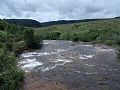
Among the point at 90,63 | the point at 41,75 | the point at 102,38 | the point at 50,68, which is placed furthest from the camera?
the point at 102,38

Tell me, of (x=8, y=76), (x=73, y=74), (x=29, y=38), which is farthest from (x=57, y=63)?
(x=29, y=38)

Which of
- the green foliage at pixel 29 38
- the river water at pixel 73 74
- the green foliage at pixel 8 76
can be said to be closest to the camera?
the green foliage at pixel 8 76

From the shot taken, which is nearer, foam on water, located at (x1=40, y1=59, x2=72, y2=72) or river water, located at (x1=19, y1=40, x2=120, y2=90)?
river water, located at (x1=19, y1=40, x2=120, y2=90)

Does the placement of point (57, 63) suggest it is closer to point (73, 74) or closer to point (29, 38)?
point (73, 74)

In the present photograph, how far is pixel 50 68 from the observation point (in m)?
26.9

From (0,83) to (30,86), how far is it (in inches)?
114

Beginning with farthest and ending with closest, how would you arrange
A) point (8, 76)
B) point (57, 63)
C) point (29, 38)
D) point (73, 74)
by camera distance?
point (29, 38) < point (57, 63) < point (73, 74) < point (8, 76)

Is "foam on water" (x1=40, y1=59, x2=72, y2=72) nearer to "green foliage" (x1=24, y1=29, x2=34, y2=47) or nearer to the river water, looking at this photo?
the river water

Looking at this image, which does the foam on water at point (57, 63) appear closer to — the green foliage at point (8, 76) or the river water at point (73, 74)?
the river water at point (73, 74)

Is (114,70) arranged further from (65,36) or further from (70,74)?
(65,36)

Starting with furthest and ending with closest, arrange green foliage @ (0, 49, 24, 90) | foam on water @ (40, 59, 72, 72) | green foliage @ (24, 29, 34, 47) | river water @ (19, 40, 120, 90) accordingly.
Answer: green foliage @ (24, 29, 34, 47)
foam on water @ (40, 59, 72, 72)
river water @ (19, 40, 120, 90)
green foliage @ (0, 49, 24, 90)

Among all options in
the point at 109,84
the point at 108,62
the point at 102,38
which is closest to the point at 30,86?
the point at 109,84

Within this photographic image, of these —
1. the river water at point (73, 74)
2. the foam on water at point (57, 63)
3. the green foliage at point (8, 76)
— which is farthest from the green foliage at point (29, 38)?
the green foliage at point (8, 76)

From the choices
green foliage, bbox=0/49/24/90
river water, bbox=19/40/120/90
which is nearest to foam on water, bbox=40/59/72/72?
river water, bbox=19/40/120/90
